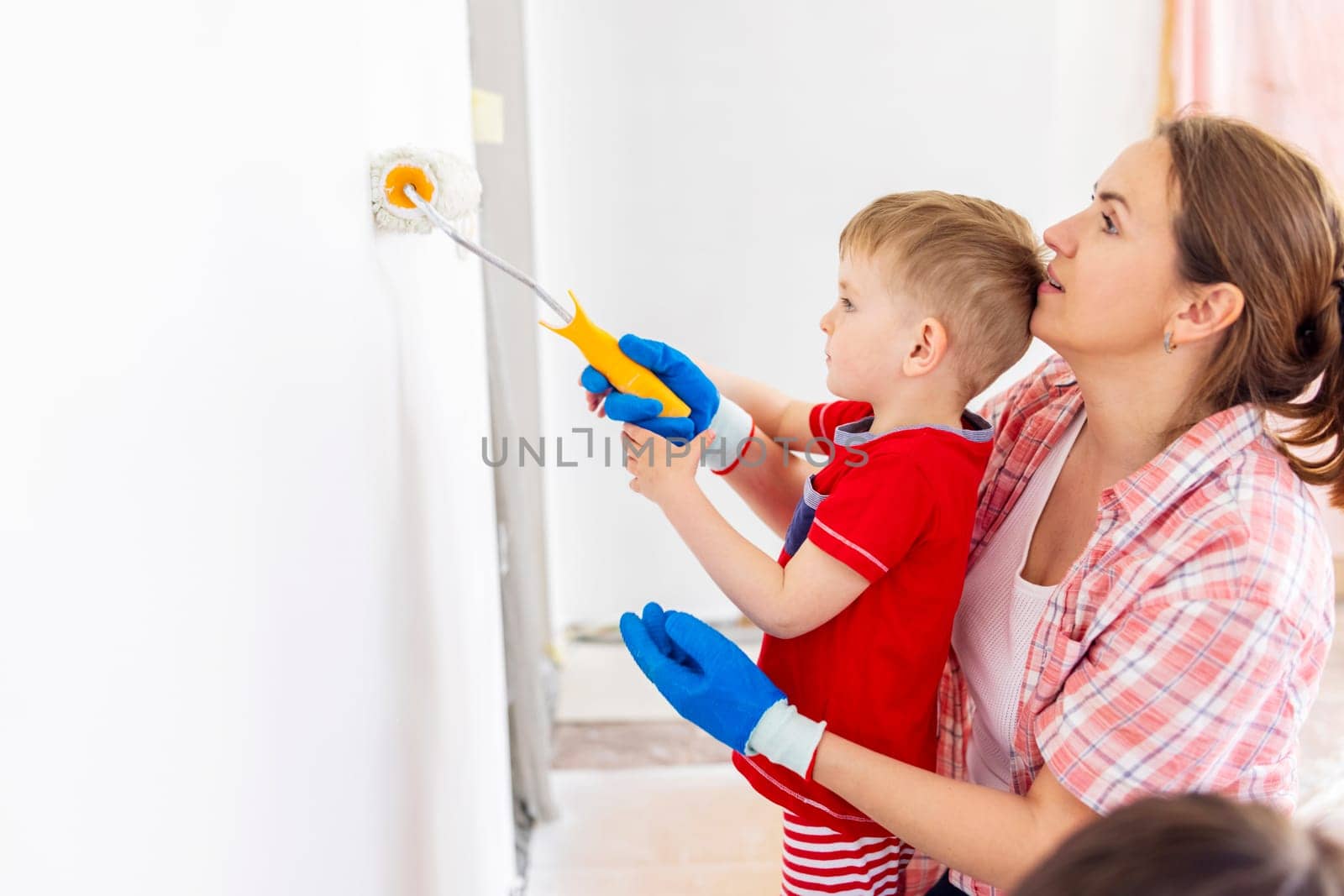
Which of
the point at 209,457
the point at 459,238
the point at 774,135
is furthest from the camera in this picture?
the point at 774,135

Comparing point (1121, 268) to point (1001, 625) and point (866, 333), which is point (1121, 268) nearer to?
point (866, 333)

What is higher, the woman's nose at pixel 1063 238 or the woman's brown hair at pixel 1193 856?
the woman's nose at pixel 1063 238

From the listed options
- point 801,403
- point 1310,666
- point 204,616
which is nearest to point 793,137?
point 801,403

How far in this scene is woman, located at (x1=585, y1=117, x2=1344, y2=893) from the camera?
31.4 inches

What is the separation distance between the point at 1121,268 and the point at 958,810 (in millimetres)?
478

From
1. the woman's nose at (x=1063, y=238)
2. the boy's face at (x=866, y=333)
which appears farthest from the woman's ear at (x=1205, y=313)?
the boy's face at (x=866, y=333)

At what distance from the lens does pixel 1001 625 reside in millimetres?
1017

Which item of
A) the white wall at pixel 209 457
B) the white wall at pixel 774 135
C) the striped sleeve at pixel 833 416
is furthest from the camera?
the white wall at pixel 774 135

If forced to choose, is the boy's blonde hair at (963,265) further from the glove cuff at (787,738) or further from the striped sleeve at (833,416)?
the glove cuff at (787,738)

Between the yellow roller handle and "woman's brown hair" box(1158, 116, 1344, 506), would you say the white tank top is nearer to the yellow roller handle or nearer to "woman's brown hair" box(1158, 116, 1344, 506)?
"woman's brown hair" box(1158, 116, 1344, 506)

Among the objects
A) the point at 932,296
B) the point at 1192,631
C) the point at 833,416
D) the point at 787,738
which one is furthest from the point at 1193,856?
the point at 833,416

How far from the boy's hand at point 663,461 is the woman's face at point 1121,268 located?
337 mm

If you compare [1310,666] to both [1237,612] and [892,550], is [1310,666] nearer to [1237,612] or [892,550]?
[1237,612]

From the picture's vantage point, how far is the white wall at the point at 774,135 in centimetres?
242
